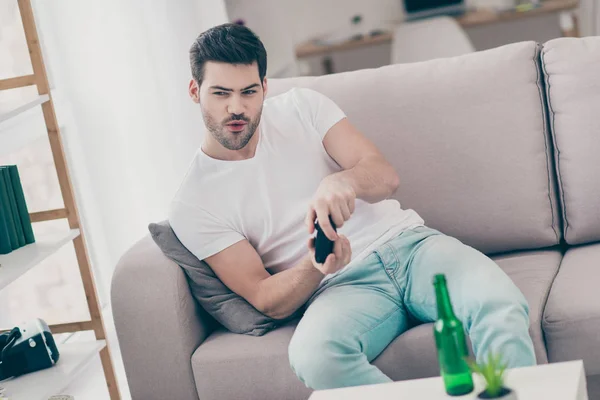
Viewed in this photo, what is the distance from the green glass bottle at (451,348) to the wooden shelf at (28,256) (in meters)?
1.23

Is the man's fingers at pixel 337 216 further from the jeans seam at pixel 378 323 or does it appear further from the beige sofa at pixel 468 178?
the beige sofa at pixel 468 178

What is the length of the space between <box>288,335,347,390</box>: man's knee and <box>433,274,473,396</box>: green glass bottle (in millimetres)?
459

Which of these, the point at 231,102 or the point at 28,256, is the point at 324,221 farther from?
the point at 28,256

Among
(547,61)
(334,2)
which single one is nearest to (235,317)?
(547,61)

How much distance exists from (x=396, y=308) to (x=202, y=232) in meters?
0.48

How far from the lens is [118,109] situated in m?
3.57

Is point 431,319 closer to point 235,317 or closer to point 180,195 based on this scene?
point 235,317

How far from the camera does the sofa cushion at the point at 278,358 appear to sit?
191 cm

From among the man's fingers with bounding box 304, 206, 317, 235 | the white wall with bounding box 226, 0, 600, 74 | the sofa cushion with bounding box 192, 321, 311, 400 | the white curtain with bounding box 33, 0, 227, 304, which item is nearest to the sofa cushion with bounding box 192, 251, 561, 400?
the sofa cushion with bounding box 192, 321, 311, 400

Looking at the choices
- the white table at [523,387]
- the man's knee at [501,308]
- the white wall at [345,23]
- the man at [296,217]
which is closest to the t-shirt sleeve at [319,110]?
the man at [296,217]

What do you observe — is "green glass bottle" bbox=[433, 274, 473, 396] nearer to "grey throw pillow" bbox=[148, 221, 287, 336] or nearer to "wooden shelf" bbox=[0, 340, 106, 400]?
"grey throw pillow" bbox=[148, 221, 287, 336]

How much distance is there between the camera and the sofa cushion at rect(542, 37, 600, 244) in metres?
2.23

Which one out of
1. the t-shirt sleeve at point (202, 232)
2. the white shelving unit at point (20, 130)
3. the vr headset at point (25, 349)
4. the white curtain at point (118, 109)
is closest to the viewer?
the t-shirt sleeve at point (202, 232)

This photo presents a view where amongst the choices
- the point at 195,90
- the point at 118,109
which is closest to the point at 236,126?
the point at 195,90
